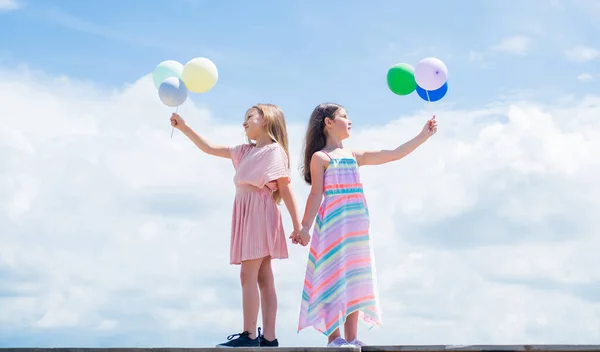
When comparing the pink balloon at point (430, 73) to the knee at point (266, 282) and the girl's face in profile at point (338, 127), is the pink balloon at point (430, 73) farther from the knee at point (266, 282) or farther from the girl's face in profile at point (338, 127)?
the knee at point (266, 282)

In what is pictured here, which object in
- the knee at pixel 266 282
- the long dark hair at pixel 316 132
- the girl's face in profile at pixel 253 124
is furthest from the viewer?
the girl's face in profile at pixel 253 124

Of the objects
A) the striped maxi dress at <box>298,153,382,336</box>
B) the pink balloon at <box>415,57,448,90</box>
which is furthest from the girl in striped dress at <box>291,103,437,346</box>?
the pink balloon at <box>415,57,448,90</box>

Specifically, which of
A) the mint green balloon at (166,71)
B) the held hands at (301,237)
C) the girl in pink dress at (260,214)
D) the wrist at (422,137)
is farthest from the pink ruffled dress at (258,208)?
the wrist at (422,137)

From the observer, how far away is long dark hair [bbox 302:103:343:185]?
6.73 m

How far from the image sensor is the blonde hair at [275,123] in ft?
22.6

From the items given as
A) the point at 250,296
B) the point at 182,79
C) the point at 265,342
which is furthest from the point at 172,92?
the point at 265,342

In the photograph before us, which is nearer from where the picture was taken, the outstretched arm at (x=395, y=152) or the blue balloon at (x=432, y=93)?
the outstretched arm at (x=395, y=152)

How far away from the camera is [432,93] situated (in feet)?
23.1

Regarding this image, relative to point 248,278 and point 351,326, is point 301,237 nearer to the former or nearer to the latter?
point 248,278

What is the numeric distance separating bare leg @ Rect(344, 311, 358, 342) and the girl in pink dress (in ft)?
1.96

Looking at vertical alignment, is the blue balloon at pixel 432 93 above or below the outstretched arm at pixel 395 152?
above

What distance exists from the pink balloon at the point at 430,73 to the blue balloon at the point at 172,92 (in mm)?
2031

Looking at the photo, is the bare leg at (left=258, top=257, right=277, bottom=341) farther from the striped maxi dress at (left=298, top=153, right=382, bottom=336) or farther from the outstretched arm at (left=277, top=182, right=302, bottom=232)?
the outstretched arm at (left=277, top=182, right=302, bottom=232)

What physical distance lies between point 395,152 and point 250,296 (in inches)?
67.5
